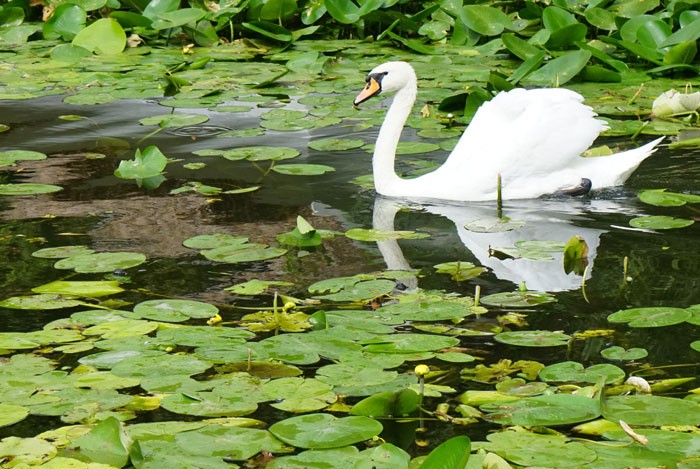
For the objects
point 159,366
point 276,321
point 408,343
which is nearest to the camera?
point 159,366

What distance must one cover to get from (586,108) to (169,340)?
3.26m

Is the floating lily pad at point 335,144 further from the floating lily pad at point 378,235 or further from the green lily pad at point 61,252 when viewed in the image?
the green lily pad at point 61,252

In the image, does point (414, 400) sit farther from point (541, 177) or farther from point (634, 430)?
point (541, 177)

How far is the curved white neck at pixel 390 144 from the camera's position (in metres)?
6.26

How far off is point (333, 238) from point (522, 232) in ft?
2.90

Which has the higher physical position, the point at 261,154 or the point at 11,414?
the point at 11,414

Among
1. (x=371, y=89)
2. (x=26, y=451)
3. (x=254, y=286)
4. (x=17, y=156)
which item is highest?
(x=371, y=89)

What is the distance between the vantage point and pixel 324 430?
321cm

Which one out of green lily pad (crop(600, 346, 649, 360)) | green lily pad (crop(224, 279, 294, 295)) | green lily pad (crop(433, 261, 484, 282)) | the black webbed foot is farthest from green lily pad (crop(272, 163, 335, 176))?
green lily pad (crop(600, 346, 649, 360))

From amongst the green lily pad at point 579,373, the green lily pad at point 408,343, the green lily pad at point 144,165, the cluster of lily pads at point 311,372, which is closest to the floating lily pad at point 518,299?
the cluster of lily pads at point 311,372

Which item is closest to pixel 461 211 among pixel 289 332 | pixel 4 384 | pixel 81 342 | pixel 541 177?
pixel 541 177

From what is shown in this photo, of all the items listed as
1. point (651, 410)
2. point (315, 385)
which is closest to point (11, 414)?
point (315, 385)

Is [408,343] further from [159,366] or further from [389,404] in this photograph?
[159,366]

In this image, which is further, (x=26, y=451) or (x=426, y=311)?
(x=426, y=311)
